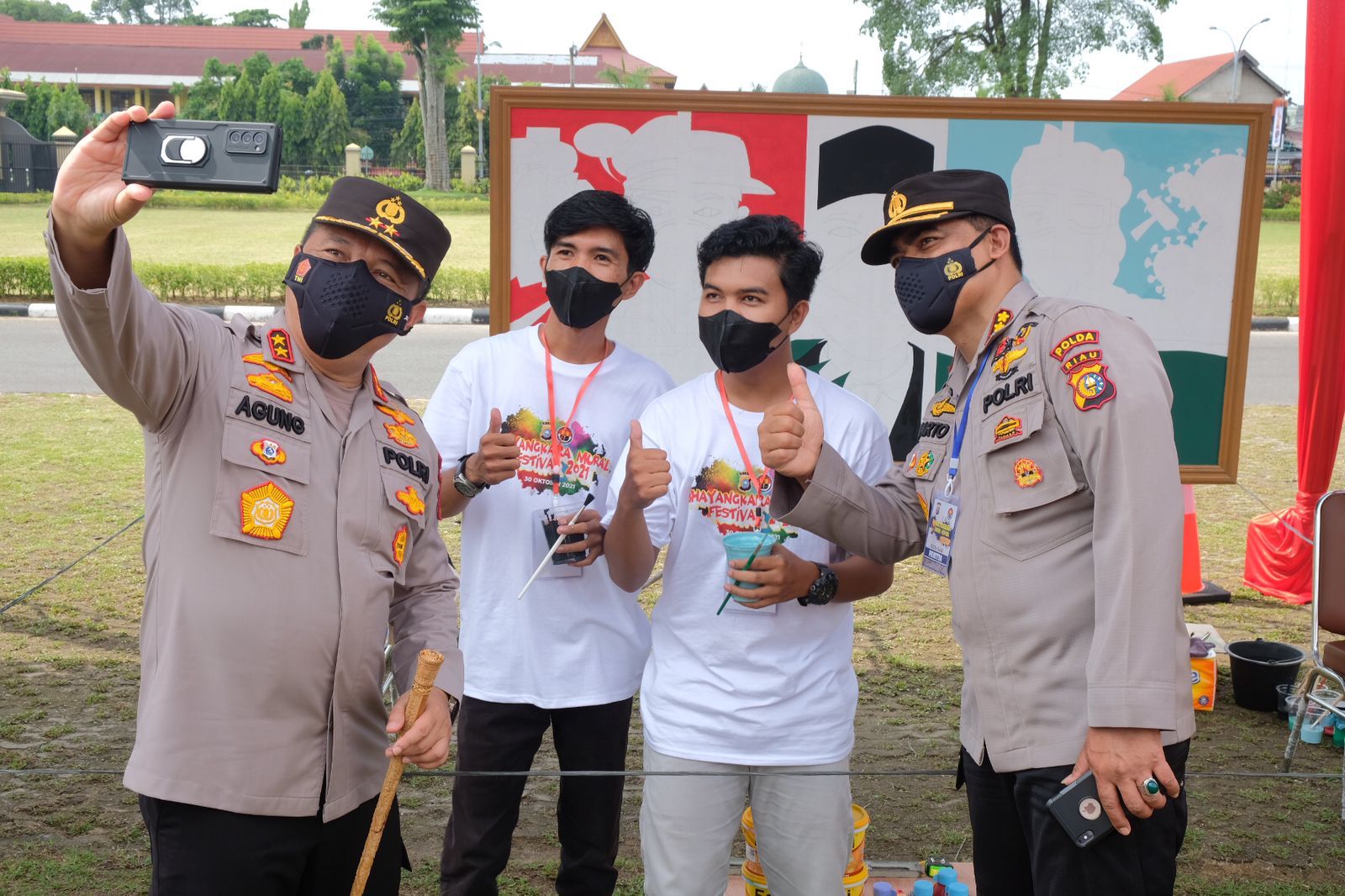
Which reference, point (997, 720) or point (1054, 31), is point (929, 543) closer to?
point (997, 720)

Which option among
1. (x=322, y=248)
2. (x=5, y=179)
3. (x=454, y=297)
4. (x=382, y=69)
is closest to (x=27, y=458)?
(x=322, y=248)

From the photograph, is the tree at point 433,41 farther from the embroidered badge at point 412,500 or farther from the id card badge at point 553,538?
the embroidered badge at point 412,500

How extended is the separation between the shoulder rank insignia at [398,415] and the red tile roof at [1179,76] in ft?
205

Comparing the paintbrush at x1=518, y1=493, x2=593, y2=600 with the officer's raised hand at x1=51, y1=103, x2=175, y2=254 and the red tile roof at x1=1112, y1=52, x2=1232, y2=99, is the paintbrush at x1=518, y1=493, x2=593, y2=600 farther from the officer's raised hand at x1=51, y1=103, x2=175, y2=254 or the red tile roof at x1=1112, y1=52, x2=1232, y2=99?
the red tile roof at x1=1112, y1=52, x2=1232, y2=99

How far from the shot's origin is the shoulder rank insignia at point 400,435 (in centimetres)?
244

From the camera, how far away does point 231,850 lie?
2.13 meters

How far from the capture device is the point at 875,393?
5.21 metres

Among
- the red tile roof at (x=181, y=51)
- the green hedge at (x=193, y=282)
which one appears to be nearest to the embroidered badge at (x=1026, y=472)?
the green hedge at (x=193, y=282)

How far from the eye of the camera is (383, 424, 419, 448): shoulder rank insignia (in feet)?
8.00

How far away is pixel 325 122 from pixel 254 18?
3768 cm

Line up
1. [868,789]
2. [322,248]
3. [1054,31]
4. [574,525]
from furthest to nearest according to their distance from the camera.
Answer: [1054,31] → [868,789] → [574,525] → [322,248]

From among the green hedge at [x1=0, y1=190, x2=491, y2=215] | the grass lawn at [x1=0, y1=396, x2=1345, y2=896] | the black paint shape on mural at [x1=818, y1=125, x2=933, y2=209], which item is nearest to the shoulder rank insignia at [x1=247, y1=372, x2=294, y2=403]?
the grass lawn at [x1=0, y1=396, x2=1345, y2=896]

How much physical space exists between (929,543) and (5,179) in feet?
139

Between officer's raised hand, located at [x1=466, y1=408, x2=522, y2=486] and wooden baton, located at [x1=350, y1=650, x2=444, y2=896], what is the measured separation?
30.6 inches
